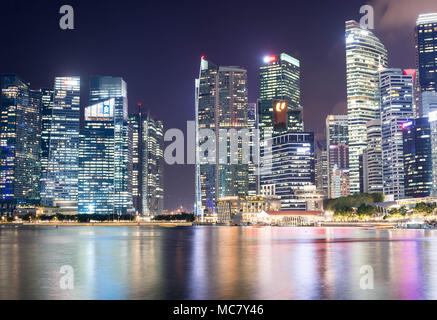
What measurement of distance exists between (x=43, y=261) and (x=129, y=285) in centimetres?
2173

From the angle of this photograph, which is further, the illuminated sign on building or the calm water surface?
the illuminated sign on building

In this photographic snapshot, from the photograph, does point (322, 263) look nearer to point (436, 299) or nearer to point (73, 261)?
point (436, 299)

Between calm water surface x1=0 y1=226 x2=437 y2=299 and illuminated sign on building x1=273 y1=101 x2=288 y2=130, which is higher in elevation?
illuminated sign on building x1=273 y1=101 x2=288 y2=130

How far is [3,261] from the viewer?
51.3 metres

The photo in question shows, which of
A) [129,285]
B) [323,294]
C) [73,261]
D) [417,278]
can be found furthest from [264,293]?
[73,261]

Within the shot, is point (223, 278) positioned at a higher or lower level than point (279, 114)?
lower

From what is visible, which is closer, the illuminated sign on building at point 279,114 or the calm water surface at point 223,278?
the calm water surface at point 223,278

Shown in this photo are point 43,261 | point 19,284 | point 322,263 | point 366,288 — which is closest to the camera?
point 366,288

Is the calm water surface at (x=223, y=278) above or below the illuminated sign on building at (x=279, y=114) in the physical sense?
below

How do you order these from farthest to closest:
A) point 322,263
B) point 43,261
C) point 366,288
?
1. point 43,261
2. point 322,263
3. point 366,288

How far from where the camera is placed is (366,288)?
31.5 metres

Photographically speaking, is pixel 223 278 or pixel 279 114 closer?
pixel 223 278
